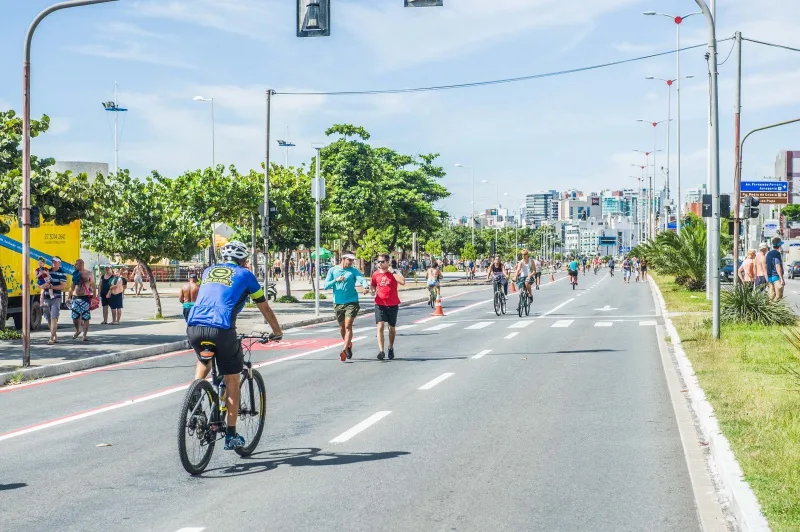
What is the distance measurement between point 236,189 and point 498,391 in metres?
24.1

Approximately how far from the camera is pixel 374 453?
327 inches

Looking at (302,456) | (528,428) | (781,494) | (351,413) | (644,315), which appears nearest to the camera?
(781,494)

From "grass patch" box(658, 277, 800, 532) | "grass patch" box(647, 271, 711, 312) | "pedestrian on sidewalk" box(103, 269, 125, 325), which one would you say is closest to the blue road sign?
"grass patch" box(647, 271, 711, 312)

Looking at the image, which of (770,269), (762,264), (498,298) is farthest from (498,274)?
(770,269)

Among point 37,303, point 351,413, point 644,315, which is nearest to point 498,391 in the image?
point 351,413

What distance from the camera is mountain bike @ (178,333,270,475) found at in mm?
7238

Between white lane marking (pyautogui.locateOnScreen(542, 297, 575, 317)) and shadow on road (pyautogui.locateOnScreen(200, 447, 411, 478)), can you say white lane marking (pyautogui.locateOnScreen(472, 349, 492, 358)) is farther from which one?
white lane marking (pyautogui.locateOnScreen(542, 297, 575, 317))

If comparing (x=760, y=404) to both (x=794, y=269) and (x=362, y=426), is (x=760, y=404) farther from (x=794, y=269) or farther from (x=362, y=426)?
(x=794, y=269)

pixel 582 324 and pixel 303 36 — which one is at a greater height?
pixel 303 36

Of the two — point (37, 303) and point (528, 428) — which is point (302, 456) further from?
point (37, 303)

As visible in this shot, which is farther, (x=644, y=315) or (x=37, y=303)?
(x=644, y=315)

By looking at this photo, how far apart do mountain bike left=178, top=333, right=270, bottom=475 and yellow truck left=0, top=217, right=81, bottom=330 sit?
15.8 metres

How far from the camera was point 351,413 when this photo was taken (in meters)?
10.5

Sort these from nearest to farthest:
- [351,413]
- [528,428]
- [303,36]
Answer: [528,428]
[351,413]
[303,36]
